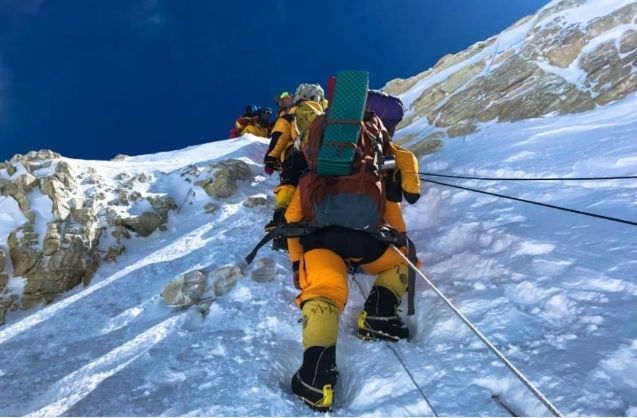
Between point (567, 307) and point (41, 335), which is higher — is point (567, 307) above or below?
above

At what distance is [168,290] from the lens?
209 inches

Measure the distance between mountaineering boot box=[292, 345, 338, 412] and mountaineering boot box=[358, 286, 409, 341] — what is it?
1.96 ft

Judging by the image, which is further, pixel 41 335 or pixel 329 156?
pixel 41 335

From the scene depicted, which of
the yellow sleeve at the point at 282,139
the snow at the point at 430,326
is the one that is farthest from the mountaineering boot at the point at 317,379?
the yellow sleeve at the point at 282,139

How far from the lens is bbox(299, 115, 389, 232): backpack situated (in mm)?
3959

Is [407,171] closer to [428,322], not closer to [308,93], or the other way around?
[428,322]

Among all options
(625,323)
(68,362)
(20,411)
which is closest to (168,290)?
(68,362)

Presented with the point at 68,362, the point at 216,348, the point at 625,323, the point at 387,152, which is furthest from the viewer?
the point at 387,152

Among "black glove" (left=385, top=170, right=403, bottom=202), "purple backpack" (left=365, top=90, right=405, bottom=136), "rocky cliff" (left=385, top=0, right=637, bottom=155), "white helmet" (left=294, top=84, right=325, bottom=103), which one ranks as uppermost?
"rocky cliff" (left=385, top=0, right=637, bottom=155)

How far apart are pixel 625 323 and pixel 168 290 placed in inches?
186

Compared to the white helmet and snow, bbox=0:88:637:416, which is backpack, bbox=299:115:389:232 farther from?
the white helmet

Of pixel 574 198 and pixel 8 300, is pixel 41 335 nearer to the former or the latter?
pixel 8 300

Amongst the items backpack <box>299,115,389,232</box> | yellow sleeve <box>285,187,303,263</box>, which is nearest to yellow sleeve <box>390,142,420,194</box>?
backpack <box>299,115,389,232</box>

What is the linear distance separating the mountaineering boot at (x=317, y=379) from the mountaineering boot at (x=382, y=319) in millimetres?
597
